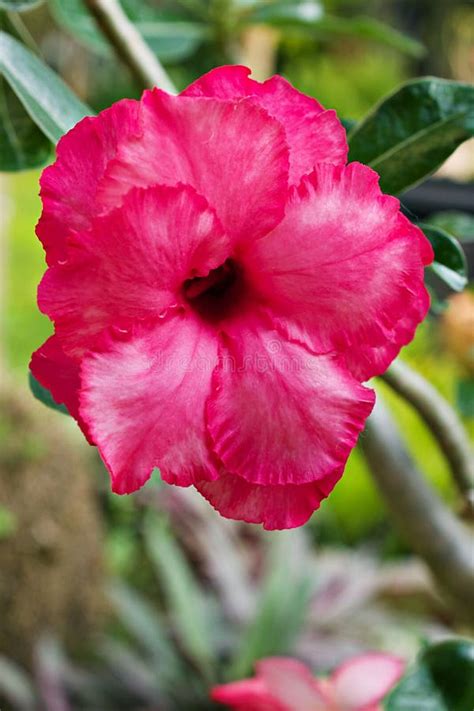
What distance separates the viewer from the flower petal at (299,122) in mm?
242

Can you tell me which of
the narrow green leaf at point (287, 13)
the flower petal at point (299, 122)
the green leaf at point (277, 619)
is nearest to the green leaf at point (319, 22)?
the narrow green leaf at point (287, 13)

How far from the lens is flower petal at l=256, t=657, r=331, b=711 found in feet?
1.52

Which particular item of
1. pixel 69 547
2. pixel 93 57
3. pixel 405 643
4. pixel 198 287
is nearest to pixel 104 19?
pixel 198 287

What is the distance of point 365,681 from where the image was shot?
494 mm

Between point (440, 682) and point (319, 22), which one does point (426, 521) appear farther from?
point (319, 22)

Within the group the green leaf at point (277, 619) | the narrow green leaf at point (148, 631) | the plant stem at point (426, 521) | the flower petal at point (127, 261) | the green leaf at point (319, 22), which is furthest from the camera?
the narrow green leaf at point (148, 631)

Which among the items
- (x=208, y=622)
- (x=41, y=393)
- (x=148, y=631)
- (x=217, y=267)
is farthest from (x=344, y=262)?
(x=208, y=622)

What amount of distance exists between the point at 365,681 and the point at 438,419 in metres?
0.18

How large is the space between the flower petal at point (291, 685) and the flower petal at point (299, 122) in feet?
1.02

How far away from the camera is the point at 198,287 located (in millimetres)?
258

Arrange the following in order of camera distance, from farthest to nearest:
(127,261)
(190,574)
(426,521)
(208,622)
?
(190,574) < (208,622) < (426,521) < (127,261)

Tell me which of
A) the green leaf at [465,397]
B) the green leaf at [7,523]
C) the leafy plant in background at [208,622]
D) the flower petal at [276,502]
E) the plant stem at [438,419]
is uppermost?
the flower petal at [276,502]

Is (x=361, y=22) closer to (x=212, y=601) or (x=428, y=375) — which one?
(x=212, y=601)

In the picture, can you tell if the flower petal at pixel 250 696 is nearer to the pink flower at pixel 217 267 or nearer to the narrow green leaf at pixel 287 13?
the pink flower at pixel 217 267
